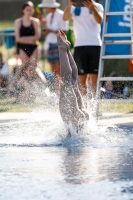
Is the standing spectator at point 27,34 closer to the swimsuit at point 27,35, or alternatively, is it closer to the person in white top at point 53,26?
the swimsuit at point 27,35

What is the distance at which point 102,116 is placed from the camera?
10945 millimetres

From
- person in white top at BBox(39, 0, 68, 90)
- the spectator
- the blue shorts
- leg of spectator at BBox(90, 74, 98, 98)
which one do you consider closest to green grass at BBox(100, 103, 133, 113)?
leg of spectator at BBox(90, 74, 98, 98)

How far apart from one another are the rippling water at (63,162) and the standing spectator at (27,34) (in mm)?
3758

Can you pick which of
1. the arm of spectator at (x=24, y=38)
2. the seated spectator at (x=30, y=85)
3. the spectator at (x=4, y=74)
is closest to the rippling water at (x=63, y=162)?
the seated spectator at (x=30, y=85)

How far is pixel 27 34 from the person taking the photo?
45.3 ft

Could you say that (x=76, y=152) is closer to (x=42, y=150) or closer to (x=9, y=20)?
(x=42, y=150)

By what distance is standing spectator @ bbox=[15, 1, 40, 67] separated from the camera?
45.2 feet

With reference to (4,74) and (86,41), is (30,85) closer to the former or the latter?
(4,74)

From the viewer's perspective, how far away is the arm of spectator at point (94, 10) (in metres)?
10.5

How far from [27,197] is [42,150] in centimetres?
225

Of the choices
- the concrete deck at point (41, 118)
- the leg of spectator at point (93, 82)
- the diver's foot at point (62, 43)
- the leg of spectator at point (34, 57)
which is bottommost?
the concrete deck at point (41, 118)

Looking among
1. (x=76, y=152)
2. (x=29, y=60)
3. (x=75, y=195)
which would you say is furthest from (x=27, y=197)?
(x=29, y=60)

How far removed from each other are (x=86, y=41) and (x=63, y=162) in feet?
14.3

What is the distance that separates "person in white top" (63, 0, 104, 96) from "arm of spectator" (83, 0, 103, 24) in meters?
0.09
